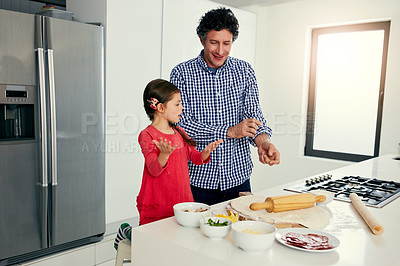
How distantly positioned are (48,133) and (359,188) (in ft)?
6.56

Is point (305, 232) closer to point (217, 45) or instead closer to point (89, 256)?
point (217, 45)

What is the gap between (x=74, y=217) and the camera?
2.78 meters

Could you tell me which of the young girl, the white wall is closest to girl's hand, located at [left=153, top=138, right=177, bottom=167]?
the young girl

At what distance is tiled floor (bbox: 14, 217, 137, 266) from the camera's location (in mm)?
2645

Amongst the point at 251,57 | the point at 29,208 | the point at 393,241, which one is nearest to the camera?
the point at 393,241

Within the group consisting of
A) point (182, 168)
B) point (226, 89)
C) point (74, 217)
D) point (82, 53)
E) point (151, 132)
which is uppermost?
point (82, 53)

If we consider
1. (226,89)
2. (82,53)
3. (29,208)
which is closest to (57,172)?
(29,208)

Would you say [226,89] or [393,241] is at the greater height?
[226,89]

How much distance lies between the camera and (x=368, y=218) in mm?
1331

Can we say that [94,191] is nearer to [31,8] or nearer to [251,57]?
[31,8]

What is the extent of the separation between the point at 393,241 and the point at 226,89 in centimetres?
108

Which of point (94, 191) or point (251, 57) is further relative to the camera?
point (251, 57)

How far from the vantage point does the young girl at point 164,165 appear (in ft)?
5.20

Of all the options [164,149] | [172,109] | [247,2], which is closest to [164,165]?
[164,149]
